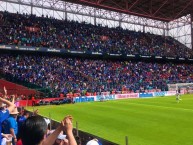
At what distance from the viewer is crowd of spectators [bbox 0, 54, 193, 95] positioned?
4028cm

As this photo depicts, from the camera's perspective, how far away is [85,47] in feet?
167

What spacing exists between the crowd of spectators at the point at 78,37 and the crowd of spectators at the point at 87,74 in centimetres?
250

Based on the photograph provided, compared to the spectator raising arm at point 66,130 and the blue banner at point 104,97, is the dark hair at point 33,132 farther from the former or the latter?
the blue banner at point 104,97

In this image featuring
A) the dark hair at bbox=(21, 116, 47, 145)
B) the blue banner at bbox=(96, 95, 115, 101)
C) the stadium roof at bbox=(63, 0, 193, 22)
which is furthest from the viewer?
the stadium roof at bbox=(63, 0, 193, 22)

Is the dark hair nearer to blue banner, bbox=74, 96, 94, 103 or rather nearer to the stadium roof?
blue banner, bbox=74, 96, 94, 103

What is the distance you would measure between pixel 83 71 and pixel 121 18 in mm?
24701

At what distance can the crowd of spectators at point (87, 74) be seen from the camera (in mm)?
40281

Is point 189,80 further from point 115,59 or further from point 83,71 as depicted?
point 83,71

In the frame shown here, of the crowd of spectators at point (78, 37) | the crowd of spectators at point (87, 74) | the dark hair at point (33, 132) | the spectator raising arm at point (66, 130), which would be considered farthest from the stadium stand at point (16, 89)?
the spectator raising arm at point (66, 130)

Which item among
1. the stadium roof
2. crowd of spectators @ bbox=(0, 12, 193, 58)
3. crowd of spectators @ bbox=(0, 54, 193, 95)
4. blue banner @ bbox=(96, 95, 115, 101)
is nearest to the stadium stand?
crowd of spectators @ bbox=(0, 54, 193, 95)

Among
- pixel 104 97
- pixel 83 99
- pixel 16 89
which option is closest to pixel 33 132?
pixel 16 89

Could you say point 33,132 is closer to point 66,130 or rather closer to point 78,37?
point 66,130

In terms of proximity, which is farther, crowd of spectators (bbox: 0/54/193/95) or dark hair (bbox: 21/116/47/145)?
crowd of spectators (bbox: 0/54/193/95)

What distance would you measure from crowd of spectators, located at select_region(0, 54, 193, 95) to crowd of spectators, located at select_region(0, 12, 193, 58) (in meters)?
2.50
